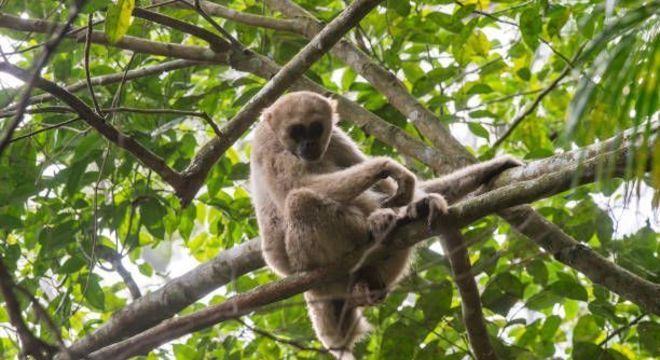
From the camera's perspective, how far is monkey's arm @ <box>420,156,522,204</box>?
19.7ft

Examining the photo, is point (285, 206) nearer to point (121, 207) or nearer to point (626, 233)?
point (121, 207)

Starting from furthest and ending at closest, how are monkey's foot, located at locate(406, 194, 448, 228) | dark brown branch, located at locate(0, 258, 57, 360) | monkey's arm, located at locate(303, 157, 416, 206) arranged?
monkey's arm, located at locate(303, 157, 416, 206), monkey's foot, located at locate(406, 194, 448, 228), dark brown branch, located at locate(0, 258, 57, 360)

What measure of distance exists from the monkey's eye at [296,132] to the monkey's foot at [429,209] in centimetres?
172

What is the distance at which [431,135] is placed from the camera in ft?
23.7

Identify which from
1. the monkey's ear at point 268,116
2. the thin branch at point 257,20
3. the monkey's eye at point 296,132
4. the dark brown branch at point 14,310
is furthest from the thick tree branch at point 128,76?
A: the dark brown branch at point 14,310

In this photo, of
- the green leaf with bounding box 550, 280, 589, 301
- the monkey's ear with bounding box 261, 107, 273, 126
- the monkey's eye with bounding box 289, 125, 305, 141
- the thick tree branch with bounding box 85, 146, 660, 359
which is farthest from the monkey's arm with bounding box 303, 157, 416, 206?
the green leaf with bounding box 550, 280, 589, 301

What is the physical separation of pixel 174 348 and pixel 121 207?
4.59 ft

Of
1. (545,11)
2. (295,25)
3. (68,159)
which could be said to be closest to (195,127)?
(68,159)

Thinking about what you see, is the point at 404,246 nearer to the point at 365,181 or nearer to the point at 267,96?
the point at 365,181

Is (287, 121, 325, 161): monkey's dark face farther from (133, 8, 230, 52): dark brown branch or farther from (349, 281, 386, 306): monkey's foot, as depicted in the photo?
(349, 281, 386, 306): monkey's foot

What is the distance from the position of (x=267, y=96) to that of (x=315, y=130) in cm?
95

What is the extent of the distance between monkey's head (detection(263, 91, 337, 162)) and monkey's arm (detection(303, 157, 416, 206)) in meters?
0.59

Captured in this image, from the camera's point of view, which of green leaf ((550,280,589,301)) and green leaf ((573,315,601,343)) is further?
green leaf ((573,315,601,343))

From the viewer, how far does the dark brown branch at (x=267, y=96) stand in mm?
5711
